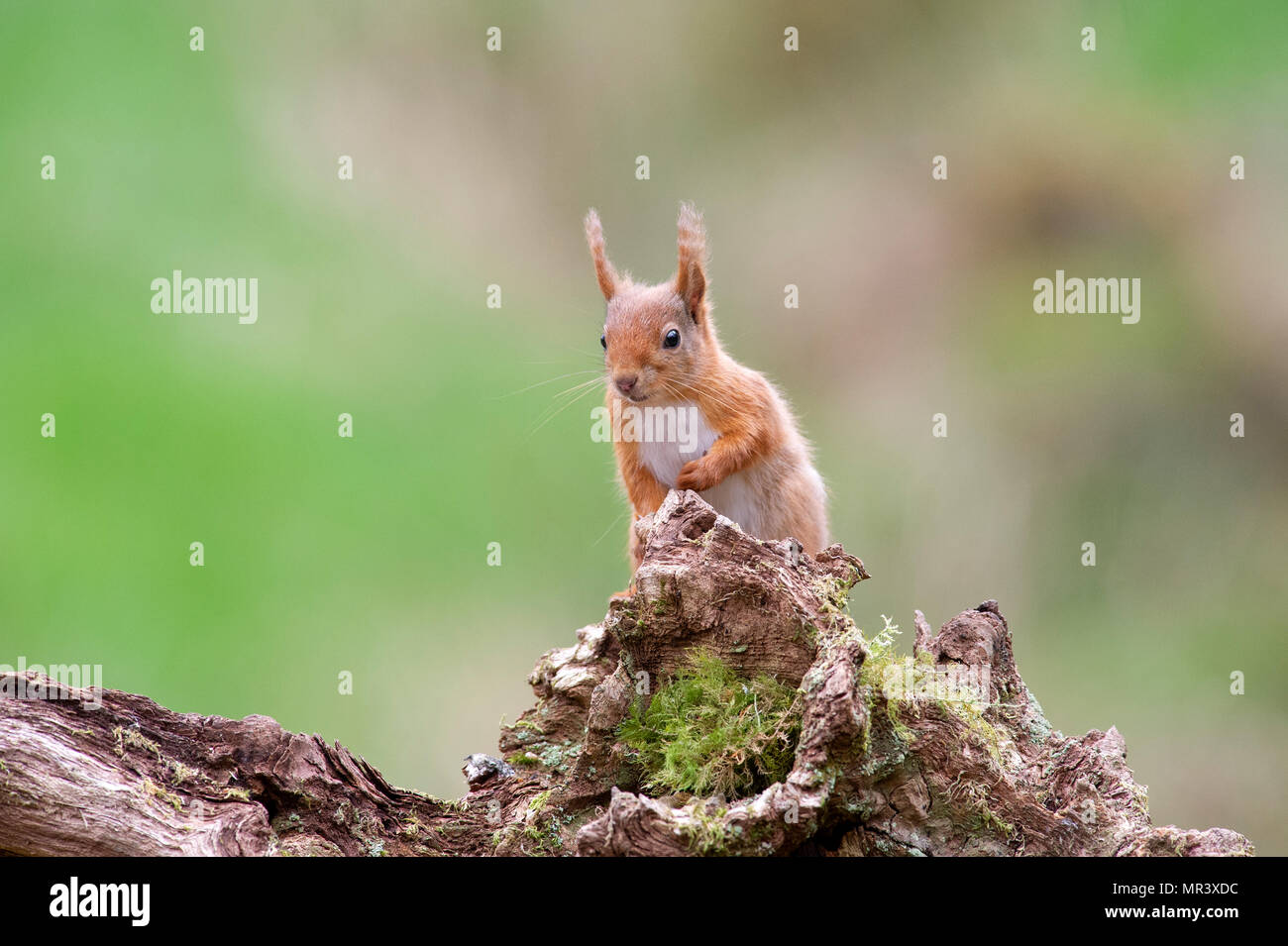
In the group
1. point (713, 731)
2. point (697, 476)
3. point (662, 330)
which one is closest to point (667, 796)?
point (713, 731)

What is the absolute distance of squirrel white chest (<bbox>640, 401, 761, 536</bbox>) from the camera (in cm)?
456

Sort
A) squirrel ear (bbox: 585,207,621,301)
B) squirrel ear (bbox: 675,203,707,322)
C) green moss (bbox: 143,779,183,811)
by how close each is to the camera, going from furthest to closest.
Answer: squirrel ear (bbox: 585,207,621,301) → squirrel ear (bbox: 675,203,707,322) → green moss (bbox: 143,779,183,811)

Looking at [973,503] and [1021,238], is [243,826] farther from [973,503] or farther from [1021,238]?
[1021,238]

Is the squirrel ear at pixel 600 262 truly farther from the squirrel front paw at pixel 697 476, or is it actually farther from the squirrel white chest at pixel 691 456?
the squirrel front paw at pixel 697 476

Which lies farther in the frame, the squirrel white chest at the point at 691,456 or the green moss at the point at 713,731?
the squirrel white chest at the point at 691,456

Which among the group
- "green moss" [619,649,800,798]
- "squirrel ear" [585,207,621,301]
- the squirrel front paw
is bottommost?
"green moss" [619,649,800,798]

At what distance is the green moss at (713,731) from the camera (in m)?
2.71

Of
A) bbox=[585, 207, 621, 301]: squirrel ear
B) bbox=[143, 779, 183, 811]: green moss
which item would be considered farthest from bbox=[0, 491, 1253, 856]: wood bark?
bbox=[585, 207, 621, 301]: squirrel ear

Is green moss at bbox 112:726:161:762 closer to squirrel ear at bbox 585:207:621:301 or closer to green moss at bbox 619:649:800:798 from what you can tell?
green moss at bbox 619:649:800:798

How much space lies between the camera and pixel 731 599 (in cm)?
291

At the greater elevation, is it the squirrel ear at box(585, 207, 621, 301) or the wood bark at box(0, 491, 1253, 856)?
the squirrel ear at box(585, 207, 621, 301)

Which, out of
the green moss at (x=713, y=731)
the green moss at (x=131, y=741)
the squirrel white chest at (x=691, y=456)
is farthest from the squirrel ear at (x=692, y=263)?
the green moss at (x=131, y=741)
